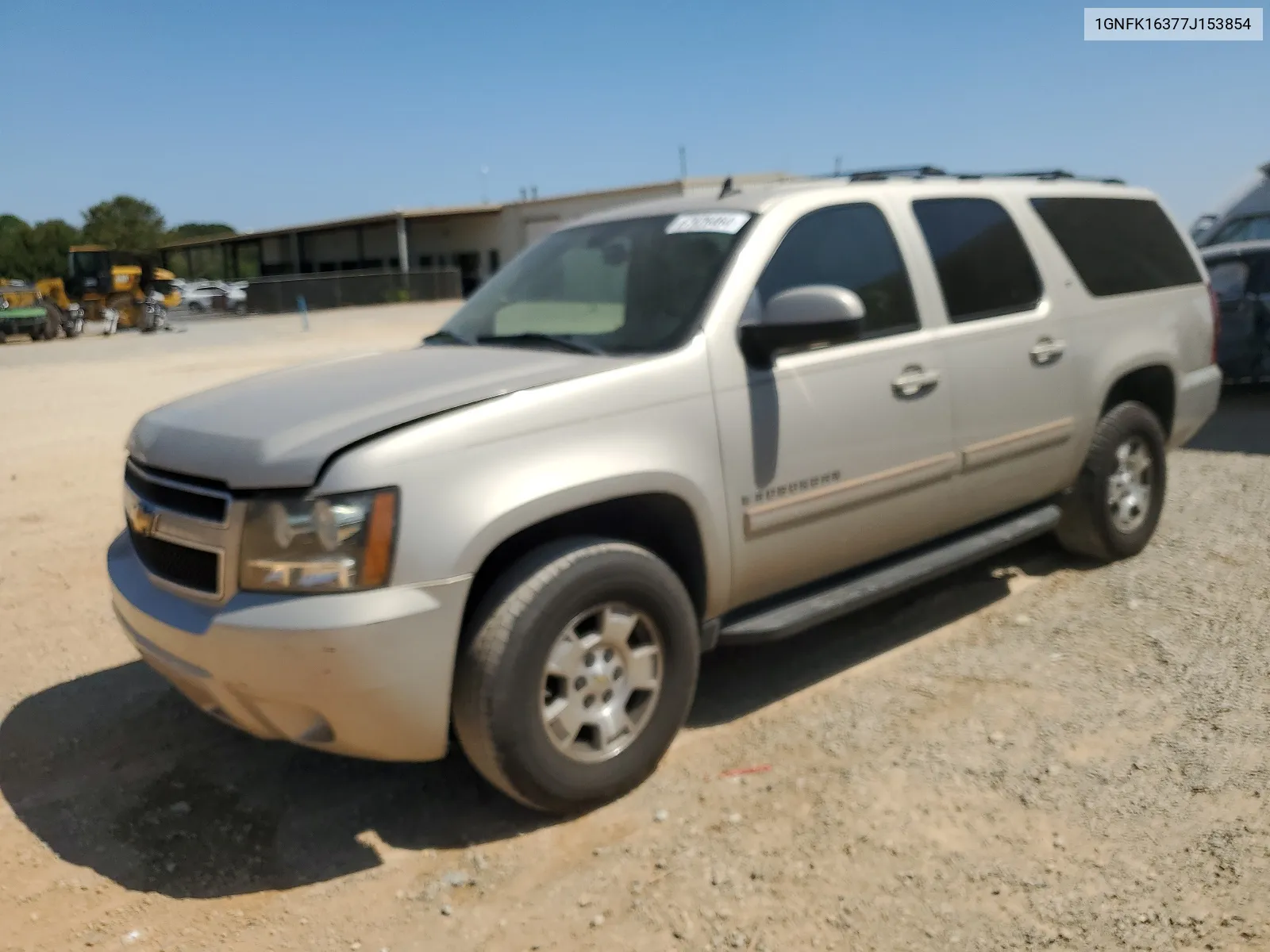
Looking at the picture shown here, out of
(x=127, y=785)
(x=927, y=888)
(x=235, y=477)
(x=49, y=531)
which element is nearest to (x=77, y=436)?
(x=49, y=531)

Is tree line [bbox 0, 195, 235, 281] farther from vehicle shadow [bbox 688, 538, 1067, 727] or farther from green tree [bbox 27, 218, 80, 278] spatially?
vehicle shadow [bbox 688, 538, 1067, 727]

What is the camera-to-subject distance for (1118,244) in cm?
514

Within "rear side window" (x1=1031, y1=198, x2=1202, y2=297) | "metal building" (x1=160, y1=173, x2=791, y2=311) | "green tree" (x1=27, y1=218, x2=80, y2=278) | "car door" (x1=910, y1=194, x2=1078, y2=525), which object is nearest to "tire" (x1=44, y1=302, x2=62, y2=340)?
"metal building" (x1=160, y1=173, x2=791, y2=311)

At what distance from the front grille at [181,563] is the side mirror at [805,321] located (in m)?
1.75

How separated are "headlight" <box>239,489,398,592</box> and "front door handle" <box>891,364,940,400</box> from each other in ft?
6.63

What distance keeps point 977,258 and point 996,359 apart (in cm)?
44

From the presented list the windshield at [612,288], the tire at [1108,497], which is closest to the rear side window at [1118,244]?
the tire at [1108,497]

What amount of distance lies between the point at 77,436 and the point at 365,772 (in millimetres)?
8235

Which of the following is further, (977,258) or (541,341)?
(977,258)

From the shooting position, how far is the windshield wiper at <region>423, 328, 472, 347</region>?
4.14 metres

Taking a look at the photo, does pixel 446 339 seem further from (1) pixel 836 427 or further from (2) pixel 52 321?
(2) pixel 52 321

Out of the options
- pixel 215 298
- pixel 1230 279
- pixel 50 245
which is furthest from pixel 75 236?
pixel 1230 279

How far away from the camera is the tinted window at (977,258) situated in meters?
4.24

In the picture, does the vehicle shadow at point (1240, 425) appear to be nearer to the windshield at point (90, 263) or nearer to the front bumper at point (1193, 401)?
the front bumper at point (1193, 401)
